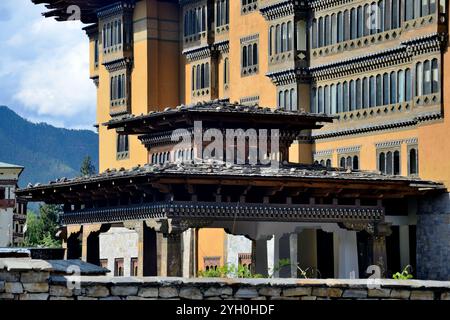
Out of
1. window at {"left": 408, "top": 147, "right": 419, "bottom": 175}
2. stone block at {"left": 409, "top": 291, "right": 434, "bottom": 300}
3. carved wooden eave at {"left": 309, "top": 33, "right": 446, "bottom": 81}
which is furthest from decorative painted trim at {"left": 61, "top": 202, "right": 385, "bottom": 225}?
stone block at {"left": 409, "top": 291, "right": 434, "bottom": 300}

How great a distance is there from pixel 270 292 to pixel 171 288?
1.67 m

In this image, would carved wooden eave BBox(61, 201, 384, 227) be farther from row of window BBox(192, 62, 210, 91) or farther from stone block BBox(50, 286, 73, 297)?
row of window BBox(192, 62, 210, 91)

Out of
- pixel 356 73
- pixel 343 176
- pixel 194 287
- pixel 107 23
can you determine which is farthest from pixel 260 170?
pixel 107 23

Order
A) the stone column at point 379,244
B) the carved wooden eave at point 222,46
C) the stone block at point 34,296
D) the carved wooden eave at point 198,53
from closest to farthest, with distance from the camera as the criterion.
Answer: the stone block at point 34,296
the stone column at point 379,244
the carved wooden eave at point 222,46
the carved wooden eave at point 198,53

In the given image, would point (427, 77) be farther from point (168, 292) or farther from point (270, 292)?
point (168, 292)

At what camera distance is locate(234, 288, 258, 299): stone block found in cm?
2288

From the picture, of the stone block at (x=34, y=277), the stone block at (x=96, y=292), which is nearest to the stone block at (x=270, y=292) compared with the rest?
the stone block at (x=96, y=292)

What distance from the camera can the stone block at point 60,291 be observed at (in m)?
22.2

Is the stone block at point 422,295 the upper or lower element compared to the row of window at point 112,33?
lower

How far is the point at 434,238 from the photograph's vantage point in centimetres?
5125

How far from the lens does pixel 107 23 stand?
7319 cm

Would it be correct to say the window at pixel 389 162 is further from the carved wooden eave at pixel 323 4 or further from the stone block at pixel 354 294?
the stone block at pixel 354 294

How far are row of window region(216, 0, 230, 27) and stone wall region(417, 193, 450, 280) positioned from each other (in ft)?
61.4

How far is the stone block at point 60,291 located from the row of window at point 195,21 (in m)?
46.8
